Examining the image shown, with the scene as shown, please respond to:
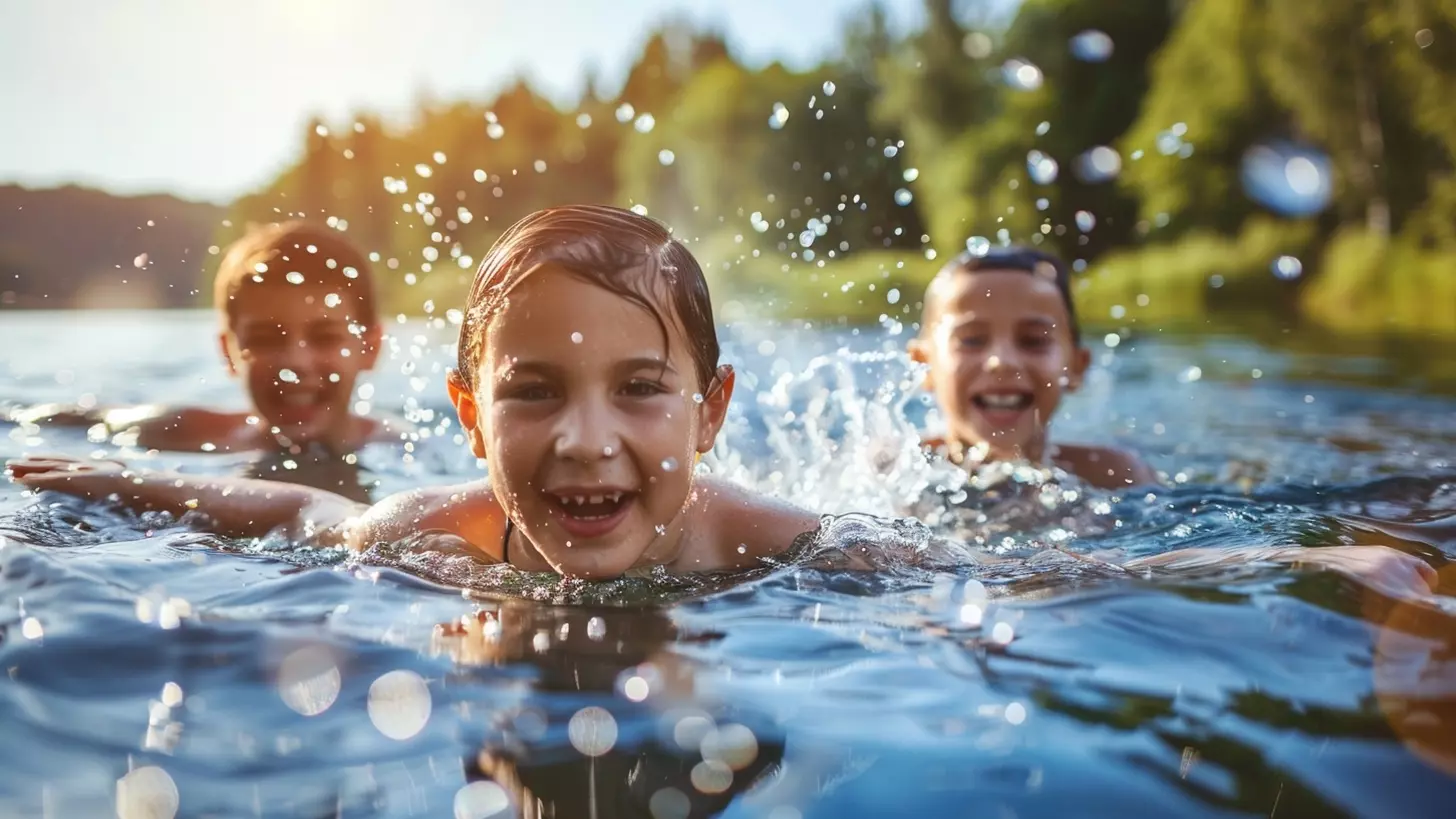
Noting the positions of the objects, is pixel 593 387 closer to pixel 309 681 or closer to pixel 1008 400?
pixel 309 681

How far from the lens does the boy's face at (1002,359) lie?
5.36m

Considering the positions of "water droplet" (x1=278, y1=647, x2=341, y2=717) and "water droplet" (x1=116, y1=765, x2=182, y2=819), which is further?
"water droplet" (x1=278, y1=647, x2=341, y2=717)

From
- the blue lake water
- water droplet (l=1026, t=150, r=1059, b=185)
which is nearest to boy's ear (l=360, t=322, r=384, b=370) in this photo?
the blue lake water

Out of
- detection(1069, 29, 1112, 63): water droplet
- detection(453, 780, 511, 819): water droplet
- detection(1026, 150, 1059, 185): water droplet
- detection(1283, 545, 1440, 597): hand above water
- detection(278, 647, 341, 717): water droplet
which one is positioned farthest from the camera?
detection(1069, 29, 1112, 63): water droplet

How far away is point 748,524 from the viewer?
11.7 ft

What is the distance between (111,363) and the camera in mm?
10969

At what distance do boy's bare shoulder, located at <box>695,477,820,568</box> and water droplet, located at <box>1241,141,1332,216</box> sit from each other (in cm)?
2256

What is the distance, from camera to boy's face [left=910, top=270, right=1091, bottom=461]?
536 centimetres

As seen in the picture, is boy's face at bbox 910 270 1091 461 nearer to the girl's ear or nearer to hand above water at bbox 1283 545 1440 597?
the girl's ear

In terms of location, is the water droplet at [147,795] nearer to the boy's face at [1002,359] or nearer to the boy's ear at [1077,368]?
the boy's face at [1002,359]

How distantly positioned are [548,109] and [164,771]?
58.8 metres

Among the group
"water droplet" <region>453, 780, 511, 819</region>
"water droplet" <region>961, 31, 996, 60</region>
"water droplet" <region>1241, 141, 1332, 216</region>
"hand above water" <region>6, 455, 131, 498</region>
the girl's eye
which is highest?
"water droplet" <region>961, 31, 996, 60</region>

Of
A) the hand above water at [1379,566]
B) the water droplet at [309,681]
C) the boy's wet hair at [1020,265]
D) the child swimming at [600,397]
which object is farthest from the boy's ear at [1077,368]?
the water droplet at [309,681]

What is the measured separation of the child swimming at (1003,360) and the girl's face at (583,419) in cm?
270
